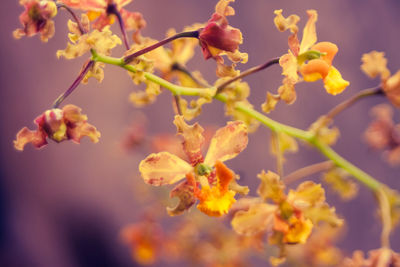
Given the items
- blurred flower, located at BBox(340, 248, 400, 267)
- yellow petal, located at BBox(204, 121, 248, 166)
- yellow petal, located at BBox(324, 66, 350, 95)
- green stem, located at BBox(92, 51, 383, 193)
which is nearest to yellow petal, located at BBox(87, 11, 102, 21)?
green stem, located at BBox(92, 51, 383, 193)

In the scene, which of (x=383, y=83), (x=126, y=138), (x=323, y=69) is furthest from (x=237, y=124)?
(x=126, y=138)

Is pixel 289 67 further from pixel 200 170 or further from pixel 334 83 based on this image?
pixel 200 170

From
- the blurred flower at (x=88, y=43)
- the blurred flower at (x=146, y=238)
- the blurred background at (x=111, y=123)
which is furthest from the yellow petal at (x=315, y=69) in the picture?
the blurred background at (x=111, y=123)

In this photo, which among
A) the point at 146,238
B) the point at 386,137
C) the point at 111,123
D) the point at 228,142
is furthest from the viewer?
the point at 111,123

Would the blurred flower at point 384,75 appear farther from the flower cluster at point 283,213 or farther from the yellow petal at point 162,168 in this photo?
the yellow petal at point 162,168

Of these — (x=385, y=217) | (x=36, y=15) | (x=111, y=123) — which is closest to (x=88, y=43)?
(x=36, y=15)

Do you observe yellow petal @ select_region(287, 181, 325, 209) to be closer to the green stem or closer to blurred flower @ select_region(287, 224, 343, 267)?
the green stem

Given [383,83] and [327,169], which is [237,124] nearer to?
[383,83]
